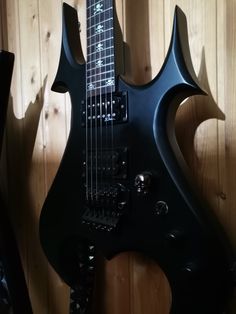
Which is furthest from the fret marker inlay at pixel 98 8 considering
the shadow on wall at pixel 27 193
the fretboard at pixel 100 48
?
the shadow on wall at pixel 27 193

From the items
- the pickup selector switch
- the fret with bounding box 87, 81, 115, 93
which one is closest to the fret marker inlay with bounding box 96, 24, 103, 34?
the fret with bounding box 87, 81, 115, 93

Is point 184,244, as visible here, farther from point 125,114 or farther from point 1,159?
point 1,159

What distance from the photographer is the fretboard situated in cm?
67

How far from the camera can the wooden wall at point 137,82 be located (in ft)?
2.13

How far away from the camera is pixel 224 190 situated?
0.65 metres

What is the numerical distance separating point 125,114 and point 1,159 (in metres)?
0.68

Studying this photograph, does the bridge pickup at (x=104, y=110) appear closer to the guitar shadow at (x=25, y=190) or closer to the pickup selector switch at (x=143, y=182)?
the pickup selector switch at (x=143, y=182)

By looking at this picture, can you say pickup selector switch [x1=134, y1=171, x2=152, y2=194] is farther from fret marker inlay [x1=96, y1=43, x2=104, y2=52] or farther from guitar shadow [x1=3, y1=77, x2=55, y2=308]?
guitar shadow [x1=3, y1=77, x2=55, y2=308]

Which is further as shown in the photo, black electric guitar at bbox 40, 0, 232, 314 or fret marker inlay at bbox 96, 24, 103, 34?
fret marker inlay at bbox 96, 24, 103, 34

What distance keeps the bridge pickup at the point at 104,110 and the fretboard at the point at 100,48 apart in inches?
0.7

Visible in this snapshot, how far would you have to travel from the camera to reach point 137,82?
78 cm

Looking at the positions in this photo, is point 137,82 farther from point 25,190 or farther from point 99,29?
point 25,190

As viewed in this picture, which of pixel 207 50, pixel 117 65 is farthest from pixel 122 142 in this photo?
pixel 207 50

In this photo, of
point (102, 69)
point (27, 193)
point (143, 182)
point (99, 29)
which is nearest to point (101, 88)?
point (102, 69)
